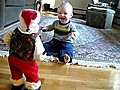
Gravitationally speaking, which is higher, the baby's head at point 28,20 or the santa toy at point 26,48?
the baby's head at point 28,20

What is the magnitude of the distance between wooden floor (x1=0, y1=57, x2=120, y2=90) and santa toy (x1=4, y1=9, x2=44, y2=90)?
117 millimetres

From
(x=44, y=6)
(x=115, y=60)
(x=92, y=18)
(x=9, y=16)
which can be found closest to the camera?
(x=115, y=60)

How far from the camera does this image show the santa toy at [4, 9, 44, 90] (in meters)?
1.00

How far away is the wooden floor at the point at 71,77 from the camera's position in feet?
3.93

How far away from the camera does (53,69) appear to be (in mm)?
1426

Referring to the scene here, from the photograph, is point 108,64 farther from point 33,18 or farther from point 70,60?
point 33,18

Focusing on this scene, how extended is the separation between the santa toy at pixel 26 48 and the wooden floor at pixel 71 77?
117 mm

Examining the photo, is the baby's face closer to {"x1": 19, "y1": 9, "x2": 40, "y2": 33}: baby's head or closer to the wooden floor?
the wooden floor

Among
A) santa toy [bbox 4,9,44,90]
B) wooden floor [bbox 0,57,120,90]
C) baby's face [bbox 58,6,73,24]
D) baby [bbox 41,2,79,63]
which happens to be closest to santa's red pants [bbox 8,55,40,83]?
santa toy [bbox 4,9,44,90]

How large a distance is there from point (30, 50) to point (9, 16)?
1.65 metres

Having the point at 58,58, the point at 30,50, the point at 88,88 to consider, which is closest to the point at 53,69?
the point at 58,58

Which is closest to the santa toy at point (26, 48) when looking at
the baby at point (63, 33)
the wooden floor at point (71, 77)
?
the wooden floor at point (71, 77)

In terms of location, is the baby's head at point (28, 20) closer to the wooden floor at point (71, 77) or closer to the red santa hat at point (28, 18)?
the red santa hat at point (28, 18)

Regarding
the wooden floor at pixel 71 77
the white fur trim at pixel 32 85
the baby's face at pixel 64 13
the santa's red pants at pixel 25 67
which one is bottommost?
the wooden floor at pixel 71 77
